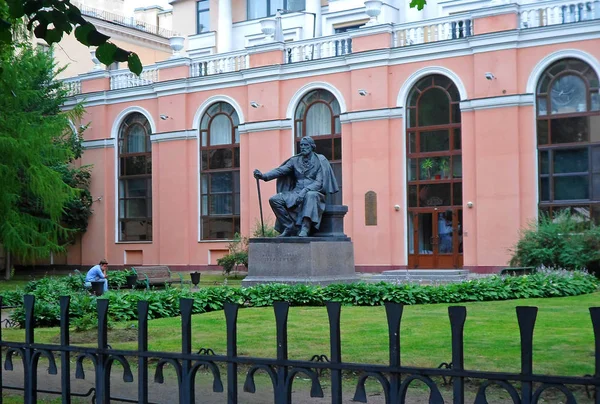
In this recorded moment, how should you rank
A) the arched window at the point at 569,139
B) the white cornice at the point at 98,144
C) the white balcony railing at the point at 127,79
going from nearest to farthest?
the arched window at the point at 569,139 → the white balcony railing at the point at 127,79 → the white cornice at the point at 98,144

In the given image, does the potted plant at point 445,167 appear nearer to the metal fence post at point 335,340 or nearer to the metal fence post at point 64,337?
the metal fence post at point 64,337

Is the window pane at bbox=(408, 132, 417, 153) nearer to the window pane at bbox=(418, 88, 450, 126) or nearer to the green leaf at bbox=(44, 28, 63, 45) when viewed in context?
the window pane at bbox=(418, 88, 450, 126)

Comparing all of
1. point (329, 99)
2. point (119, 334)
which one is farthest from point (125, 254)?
point (119, 334)

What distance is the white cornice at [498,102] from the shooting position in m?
30.5

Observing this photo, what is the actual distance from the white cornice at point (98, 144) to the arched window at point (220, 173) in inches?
213

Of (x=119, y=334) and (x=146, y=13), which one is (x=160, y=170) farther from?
(x=119, y=334)

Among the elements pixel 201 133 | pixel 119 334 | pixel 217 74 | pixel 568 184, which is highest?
pixel 217 74

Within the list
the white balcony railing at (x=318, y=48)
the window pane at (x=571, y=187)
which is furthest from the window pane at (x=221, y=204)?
the window pane at (x=571, y=187)

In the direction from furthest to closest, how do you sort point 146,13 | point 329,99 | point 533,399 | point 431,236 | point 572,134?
point 146,13 < point 329,99 < point 431,236 < point 572,134 < point 533,399

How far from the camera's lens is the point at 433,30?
32.8 m

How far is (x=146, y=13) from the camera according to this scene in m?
58.6

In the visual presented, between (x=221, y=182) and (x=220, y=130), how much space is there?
7.80 feet

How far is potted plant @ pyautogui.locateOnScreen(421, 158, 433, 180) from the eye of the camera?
108ft

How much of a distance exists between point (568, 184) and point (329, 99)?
10.6 metres
